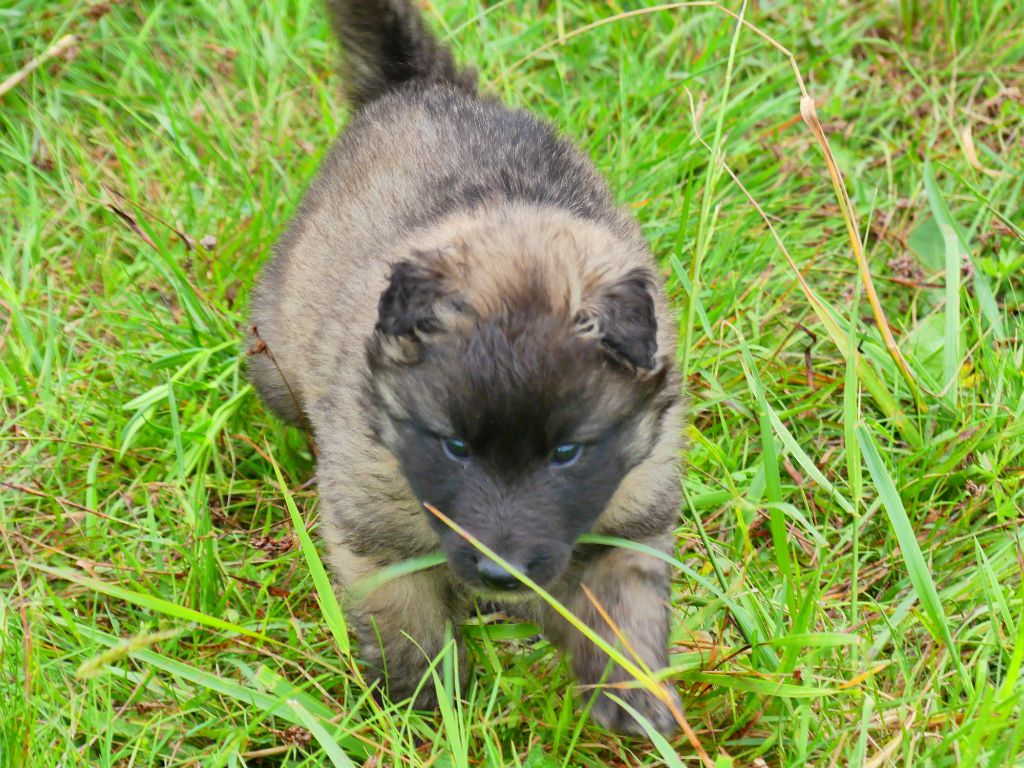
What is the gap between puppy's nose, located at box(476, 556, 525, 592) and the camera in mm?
2697

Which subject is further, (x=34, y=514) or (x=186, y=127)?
(x=186, y=127)

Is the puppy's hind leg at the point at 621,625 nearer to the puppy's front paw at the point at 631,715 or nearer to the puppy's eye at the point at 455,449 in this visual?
the puppy's front paw at the point at 631,715

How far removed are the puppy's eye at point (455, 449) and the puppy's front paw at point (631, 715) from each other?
2.20 feet

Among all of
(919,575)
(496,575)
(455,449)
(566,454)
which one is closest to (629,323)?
(566,454)

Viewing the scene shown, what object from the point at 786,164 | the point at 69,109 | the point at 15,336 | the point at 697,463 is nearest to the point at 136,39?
the point at 69,109

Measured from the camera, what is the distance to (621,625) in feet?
10.2

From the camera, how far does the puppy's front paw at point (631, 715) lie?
300 cm

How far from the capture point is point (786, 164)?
202 inches

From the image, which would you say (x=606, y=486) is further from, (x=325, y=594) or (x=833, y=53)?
(x=833, y=53)

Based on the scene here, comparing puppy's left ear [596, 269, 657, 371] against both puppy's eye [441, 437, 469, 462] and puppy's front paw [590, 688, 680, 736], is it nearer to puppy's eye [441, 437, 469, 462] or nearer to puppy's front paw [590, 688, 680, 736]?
puppy's eye [441, 437, 469, 462]

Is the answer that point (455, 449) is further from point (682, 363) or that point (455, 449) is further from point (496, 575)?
point (682, 363)

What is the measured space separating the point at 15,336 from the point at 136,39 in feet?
5.06

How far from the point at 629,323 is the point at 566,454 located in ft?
1.02

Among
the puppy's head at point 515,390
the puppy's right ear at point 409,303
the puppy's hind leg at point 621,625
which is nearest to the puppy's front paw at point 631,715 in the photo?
the puppy's hind leg at point 621,625
